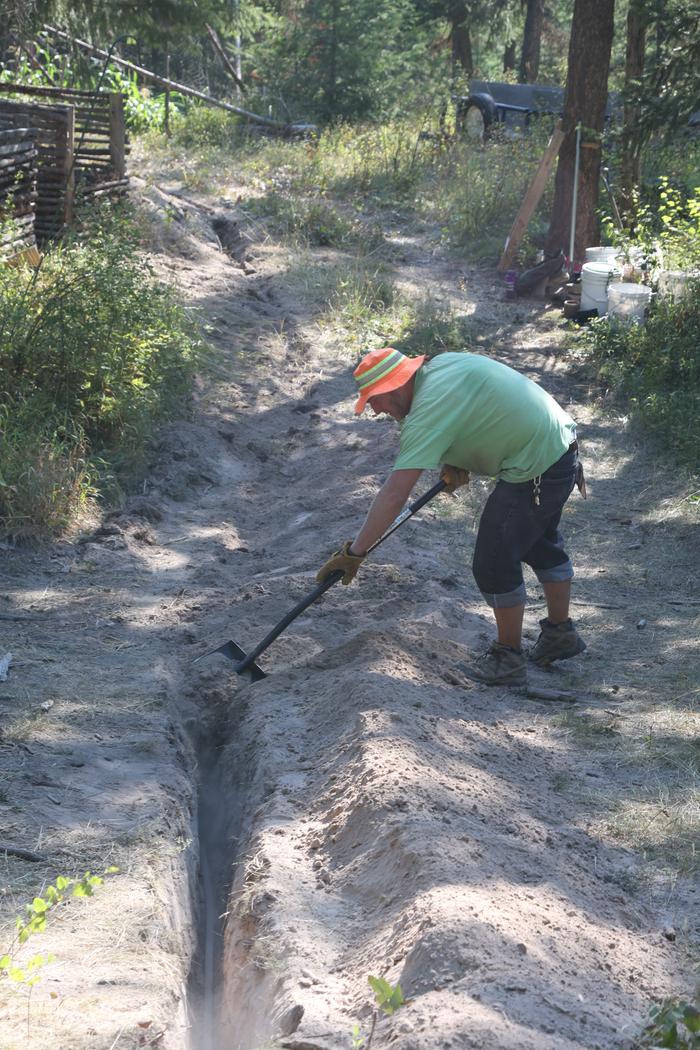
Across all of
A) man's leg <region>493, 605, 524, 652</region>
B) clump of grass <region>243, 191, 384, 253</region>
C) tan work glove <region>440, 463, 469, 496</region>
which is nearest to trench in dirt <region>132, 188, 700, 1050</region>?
man's leg <region>493, 605, 524, 652</region>

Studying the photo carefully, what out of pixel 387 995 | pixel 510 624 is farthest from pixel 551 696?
pixel 387 995

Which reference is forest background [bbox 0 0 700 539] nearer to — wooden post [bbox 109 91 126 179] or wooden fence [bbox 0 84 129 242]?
wooden fence [bbox 0 84 129 242]

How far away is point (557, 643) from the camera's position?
220 inches

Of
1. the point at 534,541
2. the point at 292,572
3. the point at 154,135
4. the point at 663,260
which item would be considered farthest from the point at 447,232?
the point at 534,541

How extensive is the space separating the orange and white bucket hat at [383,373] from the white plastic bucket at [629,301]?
653cm

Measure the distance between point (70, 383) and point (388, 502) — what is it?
3.93 meters

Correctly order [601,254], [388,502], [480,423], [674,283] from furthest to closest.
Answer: [601,254] < [674,283] < [480,423] < [388,502]

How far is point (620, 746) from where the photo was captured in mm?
4844

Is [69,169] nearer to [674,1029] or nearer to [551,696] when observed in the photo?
[551,696]

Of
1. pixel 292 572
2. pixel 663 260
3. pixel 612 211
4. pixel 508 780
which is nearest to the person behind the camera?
pixel 508 780

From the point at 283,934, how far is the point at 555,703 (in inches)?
84.1

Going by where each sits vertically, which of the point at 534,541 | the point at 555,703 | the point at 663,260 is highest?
the point at 663,260

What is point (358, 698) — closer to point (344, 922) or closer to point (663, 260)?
point (344, 922)

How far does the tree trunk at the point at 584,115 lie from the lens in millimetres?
12562
